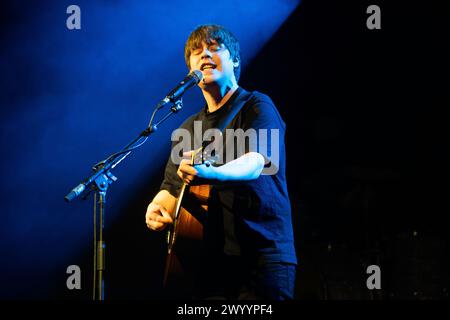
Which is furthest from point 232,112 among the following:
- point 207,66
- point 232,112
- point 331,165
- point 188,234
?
point 331,165

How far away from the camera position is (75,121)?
4125 mm

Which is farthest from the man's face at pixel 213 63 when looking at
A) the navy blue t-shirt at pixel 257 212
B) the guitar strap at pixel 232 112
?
the navy blue t-shirt at pixel 257 212

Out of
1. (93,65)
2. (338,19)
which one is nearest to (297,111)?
(338,19)

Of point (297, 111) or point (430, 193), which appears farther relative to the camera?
point (297, 111)

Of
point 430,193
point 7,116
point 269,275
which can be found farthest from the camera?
point 430,193

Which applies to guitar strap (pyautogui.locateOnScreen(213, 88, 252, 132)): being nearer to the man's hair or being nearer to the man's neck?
the man's neck

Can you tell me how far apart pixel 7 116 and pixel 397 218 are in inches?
127

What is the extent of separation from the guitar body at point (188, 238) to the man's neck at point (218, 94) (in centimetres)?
52

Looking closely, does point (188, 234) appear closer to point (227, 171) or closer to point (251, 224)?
point (251, 224)

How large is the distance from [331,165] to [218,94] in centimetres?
213

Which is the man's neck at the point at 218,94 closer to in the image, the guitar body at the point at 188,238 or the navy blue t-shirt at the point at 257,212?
the navy blue t-shirt at the point at 257,212

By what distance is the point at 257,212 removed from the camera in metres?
2.27

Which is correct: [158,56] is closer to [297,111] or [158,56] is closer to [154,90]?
[154,90]

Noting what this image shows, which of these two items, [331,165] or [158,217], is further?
[331,165]
